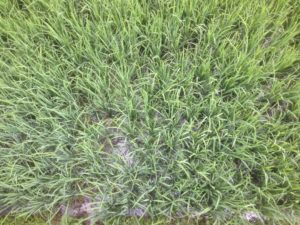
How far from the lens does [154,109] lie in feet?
5.62

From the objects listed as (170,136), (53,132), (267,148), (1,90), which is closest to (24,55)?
(1,90)

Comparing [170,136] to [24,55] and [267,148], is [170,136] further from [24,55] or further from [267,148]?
[24,55]

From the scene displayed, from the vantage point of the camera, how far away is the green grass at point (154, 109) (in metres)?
1.65

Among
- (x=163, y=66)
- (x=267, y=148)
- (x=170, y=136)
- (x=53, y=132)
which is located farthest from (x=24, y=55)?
(x=267, y=148)

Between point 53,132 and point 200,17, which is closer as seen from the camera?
point 53,132

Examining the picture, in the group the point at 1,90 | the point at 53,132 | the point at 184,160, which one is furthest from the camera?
the point at 1,90

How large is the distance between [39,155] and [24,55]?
54 cm

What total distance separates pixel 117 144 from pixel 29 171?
16.7 inches

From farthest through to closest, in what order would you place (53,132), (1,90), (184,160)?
(1,90)
(53,132)
(184,160)

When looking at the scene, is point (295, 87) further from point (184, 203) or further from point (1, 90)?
point (1, 90)

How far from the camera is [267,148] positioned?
1.65 meters

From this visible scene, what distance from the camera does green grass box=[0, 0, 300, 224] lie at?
65.1 inches

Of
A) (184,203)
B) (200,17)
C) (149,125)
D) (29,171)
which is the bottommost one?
(184,203)

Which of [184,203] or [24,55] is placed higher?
[24,55]
